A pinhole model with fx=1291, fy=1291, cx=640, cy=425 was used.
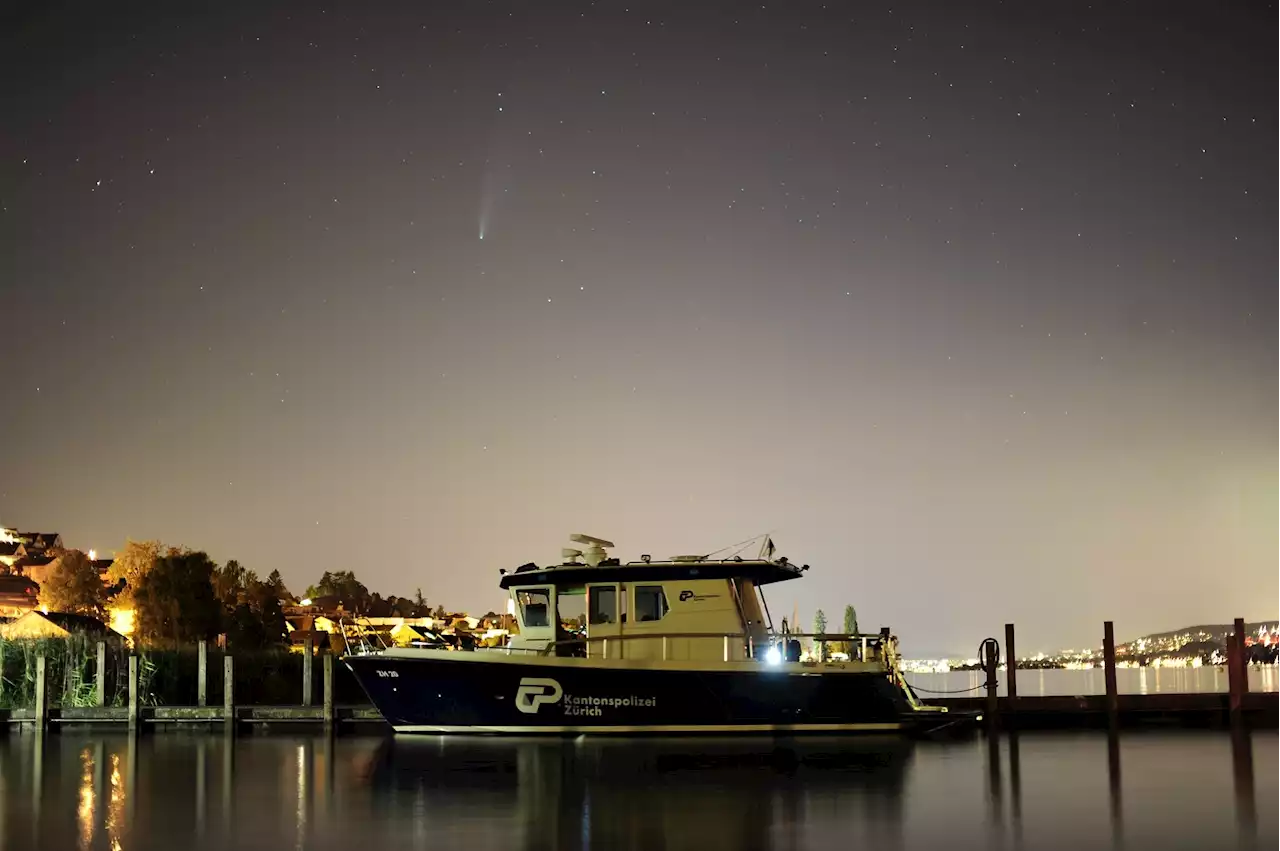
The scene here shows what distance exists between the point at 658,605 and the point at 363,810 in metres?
8.86

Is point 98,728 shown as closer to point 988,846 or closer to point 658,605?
point 658,605

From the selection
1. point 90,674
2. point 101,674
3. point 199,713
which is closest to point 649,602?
point 199,713

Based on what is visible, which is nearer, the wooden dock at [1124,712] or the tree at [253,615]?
the wooden dock at [1124,712]

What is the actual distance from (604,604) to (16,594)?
67.7 meters

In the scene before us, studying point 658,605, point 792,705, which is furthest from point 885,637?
point 658,605

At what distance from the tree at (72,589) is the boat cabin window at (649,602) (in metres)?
56.0

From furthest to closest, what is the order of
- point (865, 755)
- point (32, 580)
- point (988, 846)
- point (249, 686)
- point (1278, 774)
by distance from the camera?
point (32, 580) < point (249, 686) < point (865, 755) < point (1278, 774) < point (988, 846)

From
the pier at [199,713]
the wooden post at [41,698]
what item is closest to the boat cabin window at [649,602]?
the pier at [199,713]

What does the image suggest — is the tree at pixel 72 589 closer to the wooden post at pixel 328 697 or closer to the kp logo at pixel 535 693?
the wooden post at pixel 328 697

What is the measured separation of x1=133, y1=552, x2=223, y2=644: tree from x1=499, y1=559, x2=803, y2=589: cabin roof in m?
38.9

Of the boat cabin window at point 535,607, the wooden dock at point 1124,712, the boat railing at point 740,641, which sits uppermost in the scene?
the boat cabin window at point 535,607

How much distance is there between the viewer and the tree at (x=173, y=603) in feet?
189

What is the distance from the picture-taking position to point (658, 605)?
74.5ft

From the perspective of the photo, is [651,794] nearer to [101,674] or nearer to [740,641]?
[740,641]
